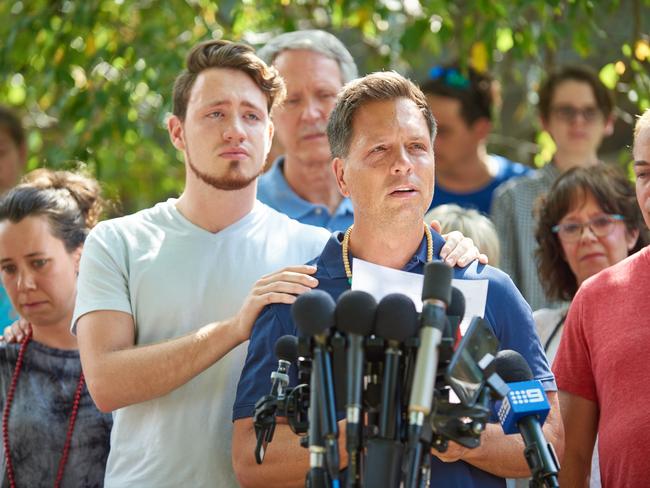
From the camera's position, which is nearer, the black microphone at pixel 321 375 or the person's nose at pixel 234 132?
the black microphone at pixel 321 375

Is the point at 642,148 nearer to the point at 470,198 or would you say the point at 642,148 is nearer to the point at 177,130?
the point at 177,130

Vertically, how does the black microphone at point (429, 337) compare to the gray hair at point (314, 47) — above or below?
below

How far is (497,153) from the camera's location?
9.66m

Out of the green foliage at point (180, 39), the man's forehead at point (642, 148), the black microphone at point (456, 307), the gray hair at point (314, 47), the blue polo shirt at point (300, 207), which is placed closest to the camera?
the black microphone at point (456, 307)

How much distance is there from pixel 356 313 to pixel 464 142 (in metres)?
4.22

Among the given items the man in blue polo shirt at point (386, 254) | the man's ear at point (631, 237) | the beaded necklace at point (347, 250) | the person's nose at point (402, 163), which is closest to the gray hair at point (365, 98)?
the man in blue polo shirt at point (386, 254)

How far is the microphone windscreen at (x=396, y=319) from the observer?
2.90m

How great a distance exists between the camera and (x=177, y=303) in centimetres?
421

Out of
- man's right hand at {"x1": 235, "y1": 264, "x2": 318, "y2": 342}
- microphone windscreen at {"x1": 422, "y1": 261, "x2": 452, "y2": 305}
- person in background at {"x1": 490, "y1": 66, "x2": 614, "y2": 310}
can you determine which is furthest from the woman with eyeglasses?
microphone windscreen at {"x1": 422, "y1": 261, "x2": 452, "y2": 305}

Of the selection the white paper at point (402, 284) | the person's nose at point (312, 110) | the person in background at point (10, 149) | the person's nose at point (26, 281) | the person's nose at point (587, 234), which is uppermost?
the person in background at point (10, 149)

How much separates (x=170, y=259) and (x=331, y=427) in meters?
1.55

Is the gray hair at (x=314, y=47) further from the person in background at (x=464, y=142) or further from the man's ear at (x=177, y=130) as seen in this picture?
the man's ear at (x=177, y=130)

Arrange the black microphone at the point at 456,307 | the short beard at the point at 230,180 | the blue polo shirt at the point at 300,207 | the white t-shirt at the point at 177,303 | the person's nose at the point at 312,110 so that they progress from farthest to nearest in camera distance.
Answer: the person's nose at the point at 312,110, the blue polo shirt at the point at 300,207, the short beard at the point at 230,180, the white t-shirt at the point at 177,303, the black microphone at the point at 456,307

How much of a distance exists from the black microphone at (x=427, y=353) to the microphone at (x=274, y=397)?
42 cm
